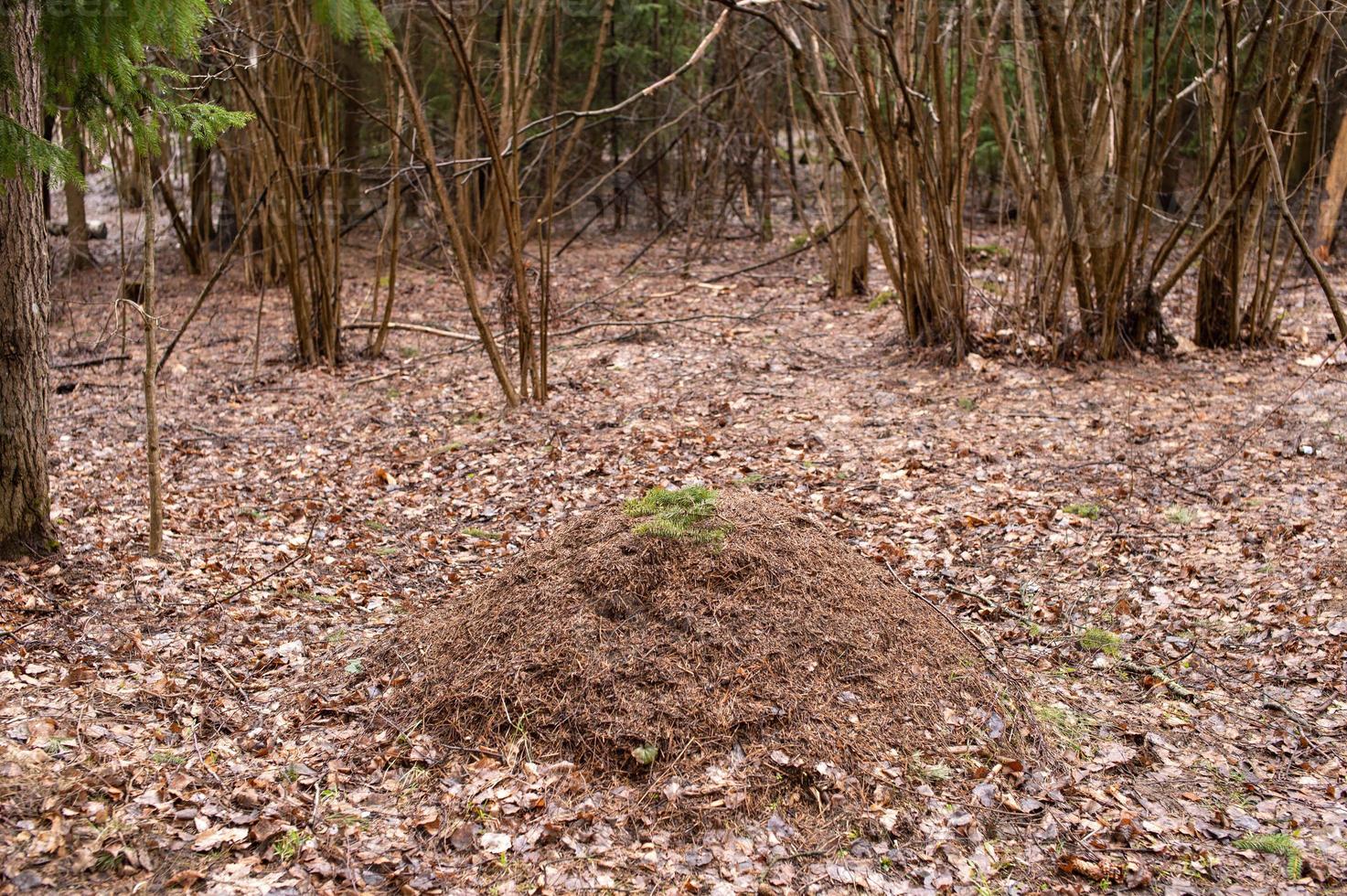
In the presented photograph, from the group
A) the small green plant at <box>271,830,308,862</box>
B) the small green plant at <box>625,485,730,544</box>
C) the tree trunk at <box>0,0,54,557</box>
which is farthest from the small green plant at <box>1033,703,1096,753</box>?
the tree trunk at <box>0,0,54,557</box>

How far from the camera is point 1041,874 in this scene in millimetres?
3170

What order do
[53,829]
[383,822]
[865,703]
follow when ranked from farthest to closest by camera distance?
[865,703], [383,822], [53,829]

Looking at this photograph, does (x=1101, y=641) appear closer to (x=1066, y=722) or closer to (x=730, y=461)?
(x=1066, y=722)

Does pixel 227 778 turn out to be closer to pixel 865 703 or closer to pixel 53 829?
pixel 53 829

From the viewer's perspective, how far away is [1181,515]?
5398 mm

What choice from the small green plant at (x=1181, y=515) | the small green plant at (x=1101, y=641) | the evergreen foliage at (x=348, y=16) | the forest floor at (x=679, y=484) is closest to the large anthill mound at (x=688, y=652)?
the forest floor at (x=679, y=484)

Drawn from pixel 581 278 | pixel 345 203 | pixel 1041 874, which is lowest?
pixel 1041 874

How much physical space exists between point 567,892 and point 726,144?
11531 mm

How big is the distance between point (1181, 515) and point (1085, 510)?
1.52 feet

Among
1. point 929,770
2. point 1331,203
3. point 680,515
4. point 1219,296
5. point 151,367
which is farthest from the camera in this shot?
point 1331,203

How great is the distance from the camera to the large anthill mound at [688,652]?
366 cm

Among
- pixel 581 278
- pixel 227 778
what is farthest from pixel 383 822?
pixel 581 278

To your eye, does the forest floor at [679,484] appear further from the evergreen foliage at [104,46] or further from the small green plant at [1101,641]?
the evergreen foliage at [104,46]

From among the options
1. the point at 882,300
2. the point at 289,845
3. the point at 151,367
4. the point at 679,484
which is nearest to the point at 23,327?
the point at 151,367
